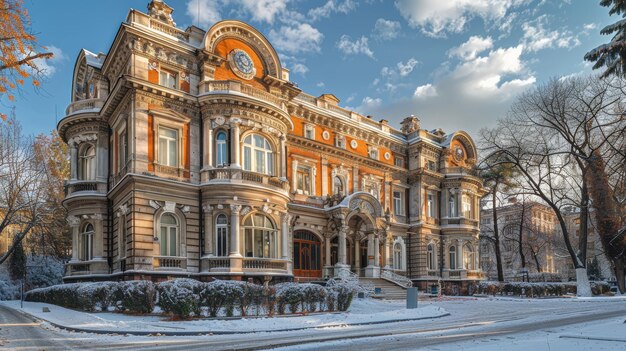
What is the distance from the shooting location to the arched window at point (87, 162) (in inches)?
1192

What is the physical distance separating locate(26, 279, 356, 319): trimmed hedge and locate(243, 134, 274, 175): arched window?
9400 millimetres

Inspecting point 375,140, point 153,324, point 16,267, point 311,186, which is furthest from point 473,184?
point 16,267

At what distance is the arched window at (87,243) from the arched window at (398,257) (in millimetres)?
23334

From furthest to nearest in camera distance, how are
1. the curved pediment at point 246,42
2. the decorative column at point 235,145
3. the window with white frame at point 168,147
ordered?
1. the curved pediment at point 246,42
2. the decorative column at point 235,145
3. the window with white frame at point 168,147

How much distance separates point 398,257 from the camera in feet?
141

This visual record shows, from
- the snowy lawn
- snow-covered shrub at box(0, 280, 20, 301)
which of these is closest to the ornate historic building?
the snowy lawn

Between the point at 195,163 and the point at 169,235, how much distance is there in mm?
4141

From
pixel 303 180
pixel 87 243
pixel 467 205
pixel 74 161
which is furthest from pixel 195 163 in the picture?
pixel 467 205

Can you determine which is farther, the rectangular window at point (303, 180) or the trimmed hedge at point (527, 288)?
the trimmed hedge at point (527, 288)

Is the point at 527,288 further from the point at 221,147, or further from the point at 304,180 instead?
the point at 221,147

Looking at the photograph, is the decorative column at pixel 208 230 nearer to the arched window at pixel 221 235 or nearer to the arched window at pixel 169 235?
the arched window at pixel 221 235

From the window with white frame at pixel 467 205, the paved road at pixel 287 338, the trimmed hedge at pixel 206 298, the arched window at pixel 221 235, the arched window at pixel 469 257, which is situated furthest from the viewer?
the window with white frame at pixel 467 205

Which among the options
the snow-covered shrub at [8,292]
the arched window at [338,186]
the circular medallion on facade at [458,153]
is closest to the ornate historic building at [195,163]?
the arched window at [338,186]

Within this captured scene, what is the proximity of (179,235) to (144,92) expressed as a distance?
7.55 meters
